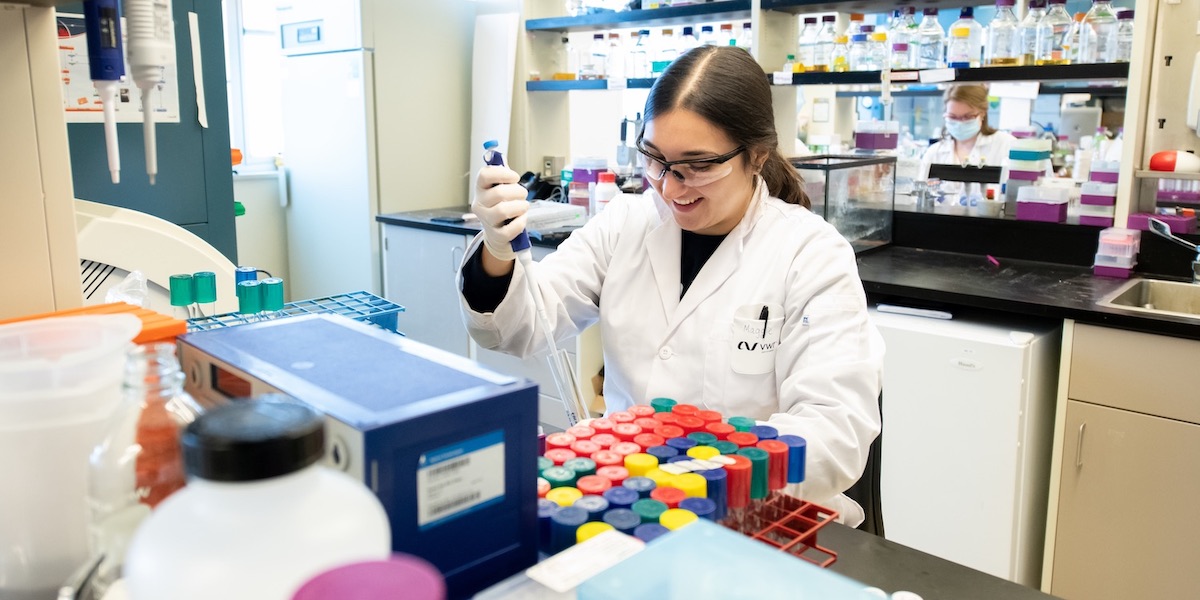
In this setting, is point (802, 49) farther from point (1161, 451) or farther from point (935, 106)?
point (935, 106)

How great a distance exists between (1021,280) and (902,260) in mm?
396

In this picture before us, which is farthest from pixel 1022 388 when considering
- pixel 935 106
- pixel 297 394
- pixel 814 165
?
pixel 935 106

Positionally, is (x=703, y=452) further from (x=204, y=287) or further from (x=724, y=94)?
(x=724, y=94)

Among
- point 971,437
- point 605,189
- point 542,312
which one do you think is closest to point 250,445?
point 542,312

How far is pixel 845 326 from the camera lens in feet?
4.77

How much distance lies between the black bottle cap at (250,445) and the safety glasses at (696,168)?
3.76 feet

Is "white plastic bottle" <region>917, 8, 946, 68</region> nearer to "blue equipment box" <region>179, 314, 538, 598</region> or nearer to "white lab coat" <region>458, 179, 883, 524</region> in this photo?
"white lab coat" <region>458, 179, 883, 524</region>

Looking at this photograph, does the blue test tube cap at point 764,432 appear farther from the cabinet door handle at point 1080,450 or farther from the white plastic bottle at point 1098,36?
the white plastic bottle at point 1098,36

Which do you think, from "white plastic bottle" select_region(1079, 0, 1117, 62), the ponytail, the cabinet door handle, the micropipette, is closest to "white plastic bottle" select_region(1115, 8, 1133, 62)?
"white plastic bottle" select_region(1079, 0, 1117, 62)

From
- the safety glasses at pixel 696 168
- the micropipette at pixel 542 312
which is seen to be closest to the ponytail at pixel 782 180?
the safety glasses at pixel 696 168

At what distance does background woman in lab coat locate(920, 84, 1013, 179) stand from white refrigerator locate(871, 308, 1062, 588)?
2.13 meters

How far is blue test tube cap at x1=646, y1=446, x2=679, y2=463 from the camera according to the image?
35.1 inches

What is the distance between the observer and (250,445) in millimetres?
452

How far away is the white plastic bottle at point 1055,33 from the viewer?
2.55m
